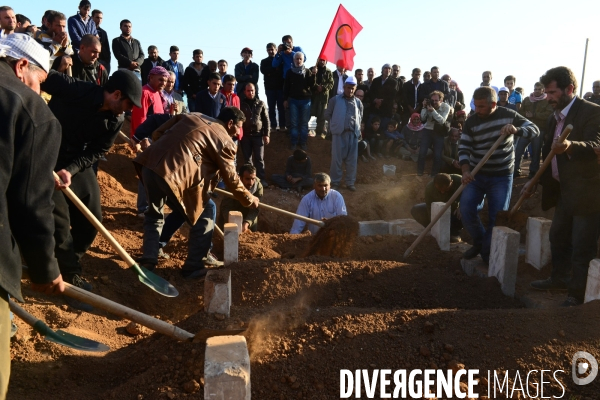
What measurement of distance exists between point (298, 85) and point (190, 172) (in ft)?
21.1

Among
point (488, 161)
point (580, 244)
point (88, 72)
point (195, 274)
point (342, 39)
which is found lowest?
point (195, 274)

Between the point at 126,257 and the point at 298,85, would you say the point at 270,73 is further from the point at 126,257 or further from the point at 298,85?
the point at 126,257

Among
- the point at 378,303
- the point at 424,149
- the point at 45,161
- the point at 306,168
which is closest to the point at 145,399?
the point at 45,161

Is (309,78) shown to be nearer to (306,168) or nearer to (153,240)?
(306,168)

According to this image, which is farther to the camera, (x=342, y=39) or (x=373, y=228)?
(x=342, y=39)

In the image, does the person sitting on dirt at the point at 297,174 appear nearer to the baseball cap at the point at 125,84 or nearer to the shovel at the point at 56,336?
the baseball cap at the point at 125,84

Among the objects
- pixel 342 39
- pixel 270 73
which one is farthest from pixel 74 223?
pixel 342 39

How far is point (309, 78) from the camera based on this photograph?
11117 mm

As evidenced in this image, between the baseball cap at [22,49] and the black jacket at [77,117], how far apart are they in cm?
172

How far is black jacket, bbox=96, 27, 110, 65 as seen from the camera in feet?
31.5

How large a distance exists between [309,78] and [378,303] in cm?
713

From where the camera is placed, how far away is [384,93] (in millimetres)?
12234

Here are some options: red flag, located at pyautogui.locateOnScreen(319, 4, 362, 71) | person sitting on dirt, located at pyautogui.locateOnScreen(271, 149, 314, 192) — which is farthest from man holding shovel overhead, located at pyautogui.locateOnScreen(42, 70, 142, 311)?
red flag, located at pyautogui.locateOnScreen(319, 4, 362, 71)

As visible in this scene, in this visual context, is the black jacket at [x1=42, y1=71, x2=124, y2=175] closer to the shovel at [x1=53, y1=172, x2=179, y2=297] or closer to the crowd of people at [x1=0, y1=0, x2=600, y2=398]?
the crowd of people at [x1=0, y1=0, x2=600, y2=398]
